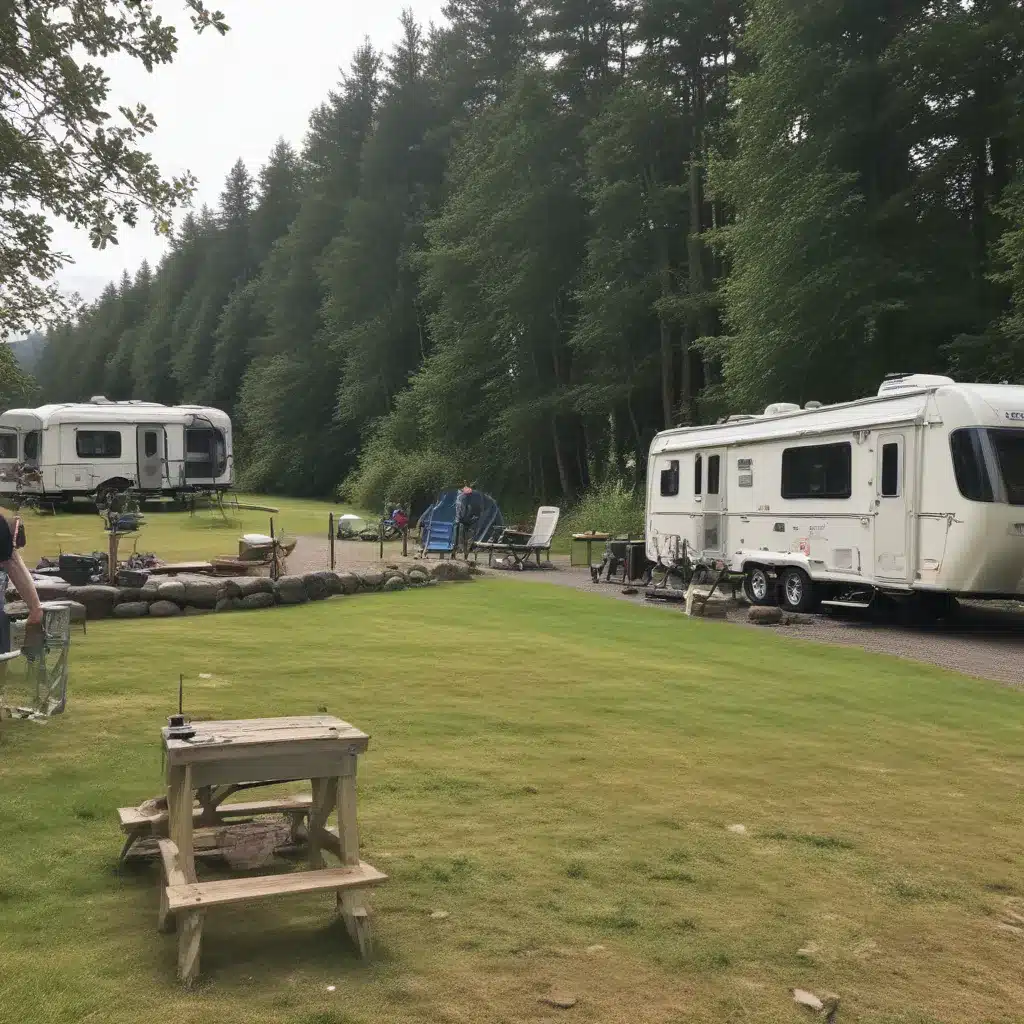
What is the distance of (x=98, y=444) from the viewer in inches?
1153

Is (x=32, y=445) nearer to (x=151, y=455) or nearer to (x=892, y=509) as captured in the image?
(x=151, y=455)

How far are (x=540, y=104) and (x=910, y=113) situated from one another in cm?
1322

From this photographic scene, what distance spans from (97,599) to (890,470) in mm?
9295

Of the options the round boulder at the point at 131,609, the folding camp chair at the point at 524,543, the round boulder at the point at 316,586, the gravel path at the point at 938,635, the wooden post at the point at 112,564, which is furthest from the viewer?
the folding camp chair at the point at 524,543

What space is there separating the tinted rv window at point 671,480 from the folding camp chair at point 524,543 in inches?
102

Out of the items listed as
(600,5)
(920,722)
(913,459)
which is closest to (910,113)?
(913,459)

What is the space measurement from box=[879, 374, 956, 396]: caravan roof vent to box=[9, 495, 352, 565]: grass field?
38.2 feet

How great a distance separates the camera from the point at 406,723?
21.4ft

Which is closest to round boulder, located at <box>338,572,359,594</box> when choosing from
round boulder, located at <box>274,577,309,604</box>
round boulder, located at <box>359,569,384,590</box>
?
round boulder, located at <box>359,569,384,590</box>

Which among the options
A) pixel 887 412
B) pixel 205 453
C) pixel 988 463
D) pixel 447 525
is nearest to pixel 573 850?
pixel 988 463

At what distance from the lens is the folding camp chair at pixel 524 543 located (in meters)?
19.1

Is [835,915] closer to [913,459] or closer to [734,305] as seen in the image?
[913,459]

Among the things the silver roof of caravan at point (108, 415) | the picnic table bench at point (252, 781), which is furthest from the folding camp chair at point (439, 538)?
the picnic table bench at point (252, 781)

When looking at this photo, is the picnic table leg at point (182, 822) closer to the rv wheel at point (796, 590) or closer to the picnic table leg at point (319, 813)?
the picnic table leg at point (319, 813)
